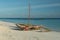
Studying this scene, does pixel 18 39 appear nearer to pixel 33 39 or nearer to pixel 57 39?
pixel 33 39

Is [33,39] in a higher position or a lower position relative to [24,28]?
higher

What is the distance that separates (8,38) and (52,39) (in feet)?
4.56

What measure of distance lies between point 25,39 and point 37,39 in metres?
0.37

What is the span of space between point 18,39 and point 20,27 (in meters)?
4.22

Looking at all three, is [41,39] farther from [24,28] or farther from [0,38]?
[24,28]

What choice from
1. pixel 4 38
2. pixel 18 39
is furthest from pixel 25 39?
pixel 4 38

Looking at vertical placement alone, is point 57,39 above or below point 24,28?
above

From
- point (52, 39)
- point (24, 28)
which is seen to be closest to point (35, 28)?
point (24, 28)

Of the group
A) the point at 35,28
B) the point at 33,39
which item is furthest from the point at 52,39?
the point at 35,28

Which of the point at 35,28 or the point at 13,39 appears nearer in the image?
the point at 13,39

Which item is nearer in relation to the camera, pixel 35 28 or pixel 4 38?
pixel 4 38

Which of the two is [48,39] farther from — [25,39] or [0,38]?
[0,38]

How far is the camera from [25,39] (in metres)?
6.71

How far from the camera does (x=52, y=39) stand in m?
6.88
